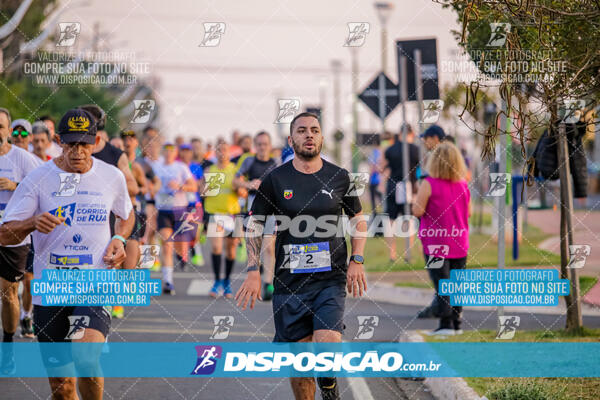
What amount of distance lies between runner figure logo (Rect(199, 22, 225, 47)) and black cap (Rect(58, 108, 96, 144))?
4.51 metres

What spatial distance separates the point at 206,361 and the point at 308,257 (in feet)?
8.93

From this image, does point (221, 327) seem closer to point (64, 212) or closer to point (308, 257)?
point (308, 257)

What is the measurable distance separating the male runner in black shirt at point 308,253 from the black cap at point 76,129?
121 centimetres

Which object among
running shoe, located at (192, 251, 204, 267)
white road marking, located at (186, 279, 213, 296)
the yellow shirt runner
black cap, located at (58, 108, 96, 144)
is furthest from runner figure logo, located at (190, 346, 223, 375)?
running shoe, located at (192, 251, 204, 267)

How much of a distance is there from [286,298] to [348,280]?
44 cm

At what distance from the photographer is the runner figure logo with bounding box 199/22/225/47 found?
10609 millimetres

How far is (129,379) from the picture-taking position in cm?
859

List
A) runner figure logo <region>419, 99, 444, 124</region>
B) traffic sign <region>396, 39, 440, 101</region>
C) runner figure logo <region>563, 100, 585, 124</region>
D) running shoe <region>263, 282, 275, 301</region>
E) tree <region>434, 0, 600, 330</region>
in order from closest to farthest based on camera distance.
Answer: tree <region>434, 0, 600, 330</region> < runner figure logo <region>563, 100, 585, 124</region> < runner figure logo <region>419, 99, 444, 124</region> < traffic sign <region>396, 39, 440, 101</region> < running shoe <region>263, 282, 275, 301</region>

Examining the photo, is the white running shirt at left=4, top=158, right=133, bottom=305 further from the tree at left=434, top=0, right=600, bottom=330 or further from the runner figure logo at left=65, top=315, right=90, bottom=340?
the tree at left=434, top=0, right=600, bottom=330

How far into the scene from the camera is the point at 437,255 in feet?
34.0

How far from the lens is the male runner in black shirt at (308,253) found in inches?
248

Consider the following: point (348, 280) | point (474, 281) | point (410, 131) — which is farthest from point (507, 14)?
point (410, 131)

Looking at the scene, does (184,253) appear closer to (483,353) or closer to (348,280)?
(483,353)

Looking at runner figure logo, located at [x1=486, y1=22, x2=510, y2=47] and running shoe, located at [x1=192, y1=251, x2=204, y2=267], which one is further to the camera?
running shoe, located at [x1=192, y1=251, x2=204, y2=267]
